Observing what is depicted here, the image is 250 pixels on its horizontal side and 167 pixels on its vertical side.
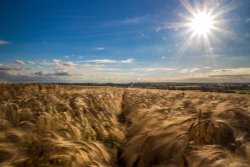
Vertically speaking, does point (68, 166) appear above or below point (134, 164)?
above

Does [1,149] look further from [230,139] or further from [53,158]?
[230,139]

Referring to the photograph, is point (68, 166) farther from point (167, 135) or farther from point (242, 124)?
point (242, 124)

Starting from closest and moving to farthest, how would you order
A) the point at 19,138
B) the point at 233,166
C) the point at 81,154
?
the point at 233,166 → the point at 81,154 → the point at 19,138

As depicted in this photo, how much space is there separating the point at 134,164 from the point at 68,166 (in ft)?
5.63

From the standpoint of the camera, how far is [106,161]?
3629 millimetres

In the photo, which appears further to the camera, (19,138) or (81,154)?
(19,138)

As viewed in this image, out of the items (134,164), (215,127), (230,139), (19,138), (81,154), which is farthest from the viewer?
(134,164)

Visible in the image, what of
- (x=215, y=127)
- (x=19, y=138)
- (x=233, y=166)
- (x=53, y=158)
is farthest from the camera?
(x=215, y=127)

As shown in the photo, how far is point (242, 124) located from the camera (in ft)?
14.1

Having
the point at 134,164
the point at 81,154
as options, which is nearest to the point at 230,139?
the point at 134,164

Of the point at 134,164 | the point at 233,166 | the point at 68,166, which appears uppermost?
the point at 233,166

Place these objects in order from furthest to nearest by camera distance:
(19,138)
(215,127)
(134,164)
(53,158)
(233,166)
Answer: (134,164) → (215,127) → (19,138) → (53,158) → (233,166)

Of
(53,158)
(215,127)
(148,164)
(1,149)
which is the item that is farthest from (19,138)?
(215,127)

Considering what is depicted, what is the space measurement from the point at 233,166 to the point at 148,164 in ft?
5.97
